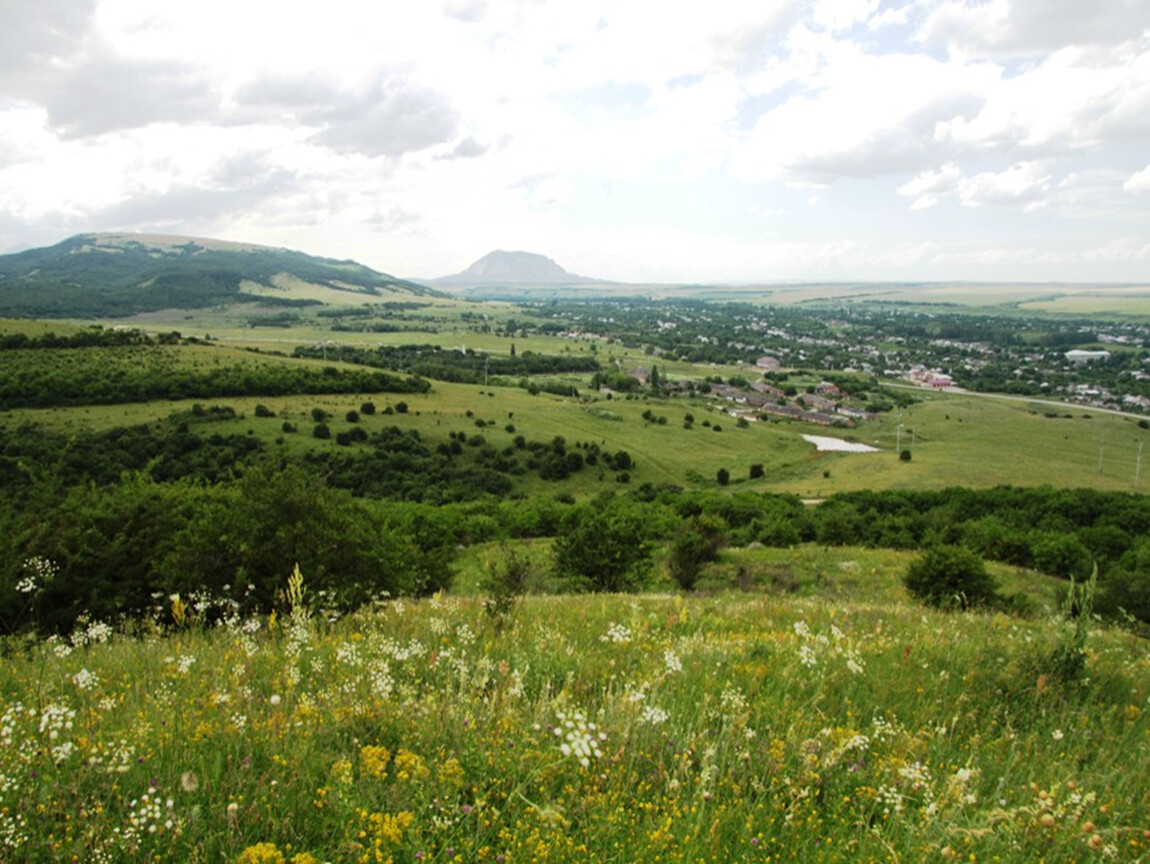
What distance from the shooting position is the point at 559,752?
353 cm

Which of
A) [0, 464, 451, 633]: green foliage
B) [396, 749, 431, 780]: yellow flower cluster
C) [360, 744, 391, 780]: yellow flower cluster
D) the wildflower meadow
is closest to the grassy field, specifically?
[0, 464, 451, 633]: green foliage

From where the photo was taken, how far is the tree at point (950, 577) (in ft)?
61.0

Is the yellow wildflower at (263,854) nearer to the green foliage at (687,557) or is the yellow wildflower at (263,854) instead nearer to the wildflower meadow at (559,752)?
the wildflower meadow at (559,752)

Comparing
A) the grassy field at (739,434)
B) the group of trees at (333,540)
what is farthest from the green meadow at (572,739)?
the grassy field at (739,434)

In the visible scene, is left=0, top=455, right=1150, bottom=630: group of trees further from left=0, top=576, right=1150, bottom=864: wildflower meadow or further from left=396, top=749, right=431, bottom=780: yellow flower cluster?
left=396, top=749, right=431, bottom=780: yellow flower cluster

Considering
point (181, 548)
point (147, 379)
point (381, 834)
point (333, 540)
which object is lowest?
point (147, 379)

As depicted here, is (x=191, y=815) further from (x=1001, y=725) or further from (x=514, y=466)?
(x=514, y=466)

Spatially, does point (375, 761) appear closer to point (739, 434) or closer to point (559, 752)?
point (559, 752)

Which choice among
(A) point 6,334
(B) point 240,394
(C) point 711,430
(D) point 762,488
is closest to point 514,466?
(D) point 762,488

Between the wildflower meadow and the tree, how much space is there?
1369 cm

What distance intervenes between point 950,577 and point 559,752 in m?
19.0

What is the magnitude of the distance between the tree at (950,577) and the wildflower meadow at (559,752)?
13689 millimetres

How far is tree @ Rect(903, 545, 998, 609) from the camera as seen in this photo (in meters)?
18.6

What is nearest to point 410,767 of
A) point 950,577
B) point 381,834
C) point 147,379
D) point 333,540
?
point 381,834
